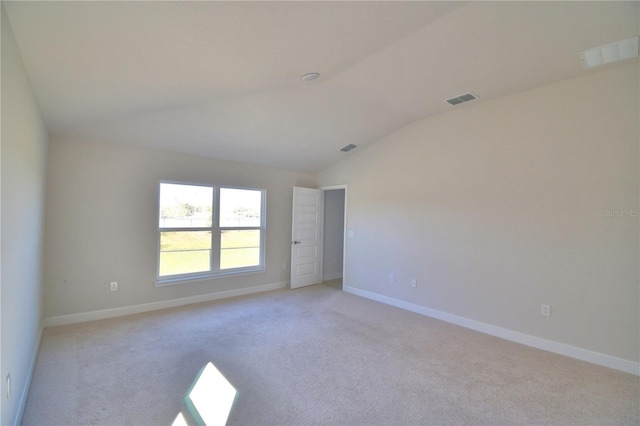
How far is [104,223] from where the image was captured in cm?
385

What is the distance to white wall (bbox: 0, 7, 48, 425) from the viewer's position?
1.59 metres

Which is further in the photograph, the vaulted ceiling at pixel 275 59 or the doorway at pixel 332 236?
the doorway at pixel 332 236

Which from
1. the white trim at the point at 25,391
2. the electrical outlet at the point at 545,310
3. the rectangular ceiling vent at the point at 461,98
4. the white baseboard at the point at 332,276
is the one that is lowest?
the white baseboard at the point at 332,276

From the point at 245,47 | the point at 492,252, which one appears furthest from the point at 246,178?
the point at 492,252

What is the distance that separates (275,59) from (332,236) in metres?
4.75

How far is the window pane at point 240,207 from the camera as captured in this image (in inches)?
197

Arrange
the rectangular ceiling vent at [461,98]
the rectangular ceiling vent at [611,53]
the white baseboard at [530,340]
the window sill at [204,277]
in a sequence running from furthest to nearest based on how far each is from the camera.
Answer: the window sill at [204,277] < the rectangular ceiling vent at [461,98] < the white baseboard at [530,340] < the rectangular ceiling vent at [611,53]

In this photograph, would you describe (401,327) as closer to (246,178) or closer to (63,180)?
(246,178)

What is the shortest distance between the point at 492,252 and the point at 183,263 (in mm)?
4535

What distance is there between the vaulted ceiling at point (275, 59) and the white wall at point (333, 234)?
2662 mm

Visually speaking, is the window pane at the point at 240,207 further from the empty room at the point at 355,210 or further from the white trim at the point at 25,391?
the white trim at the point at 25,391

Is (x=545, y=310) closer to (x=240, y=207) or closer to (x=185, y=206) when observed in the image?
(x=240, y=207)

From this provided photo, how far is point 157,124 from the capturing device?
3.59 meters

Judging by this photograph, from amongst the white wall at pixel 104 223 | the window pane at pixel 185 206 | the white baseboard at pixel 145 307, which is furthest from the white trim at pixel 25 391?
the window pane at pixel 185 206
